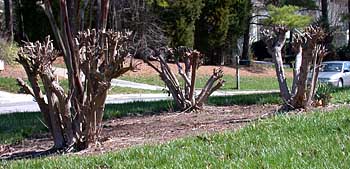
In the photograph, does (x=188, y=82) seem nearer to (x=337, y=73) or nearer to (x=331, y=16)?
(x=337, y=73)

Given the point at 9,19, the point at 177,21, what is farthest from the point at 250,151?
the point at 177,21

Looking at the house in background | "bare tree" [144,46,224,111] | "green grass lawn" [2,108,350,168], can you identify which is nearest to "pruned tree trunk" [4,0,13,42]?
the house in background

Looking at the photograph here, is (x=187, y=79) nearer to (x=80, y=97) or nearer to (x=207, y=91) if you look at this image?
(x=207, y=91)

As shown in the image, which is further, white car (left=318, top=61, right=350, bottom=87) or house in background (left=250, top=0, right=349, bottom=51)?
house in background (left=250, top=0, right=349, bottom=51)

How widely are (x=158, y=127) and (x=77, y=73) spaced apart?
220 cm

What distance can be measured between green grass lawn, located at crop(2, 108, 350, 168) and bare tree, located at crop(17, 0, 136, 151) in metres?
0.82

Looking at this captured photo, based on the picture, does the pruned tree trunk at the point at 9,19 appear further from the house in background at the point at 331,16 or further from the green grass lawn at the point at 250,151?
the green grass lawn at the point at 250,151

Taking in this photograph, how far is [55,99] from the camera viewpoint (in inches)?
349

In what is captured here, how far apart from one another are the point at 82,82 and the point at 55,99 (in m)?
0.42

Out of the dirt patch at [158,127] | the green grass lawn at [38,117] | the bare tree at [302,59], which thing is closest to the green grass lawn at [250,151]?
the dirt patch at [158,127]

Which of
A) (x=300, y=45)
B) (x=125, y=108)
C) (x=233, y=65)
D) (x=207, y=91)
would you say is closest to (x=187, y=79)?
(x=207, y=91)

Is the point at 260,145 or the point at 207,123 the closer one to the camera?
the point at 260,145

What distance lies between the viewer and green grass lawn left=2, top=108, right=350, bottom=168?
6.16 m

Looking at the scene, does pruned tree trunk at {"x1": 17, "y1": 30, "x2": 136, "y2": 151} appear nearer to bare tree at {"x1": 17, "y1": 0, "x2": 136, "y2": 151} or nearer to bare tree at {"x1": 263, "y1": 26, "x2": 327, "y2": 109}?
bare tree at {"x1": 17, "y1": 0, "x2": 136, "y2": 151}
